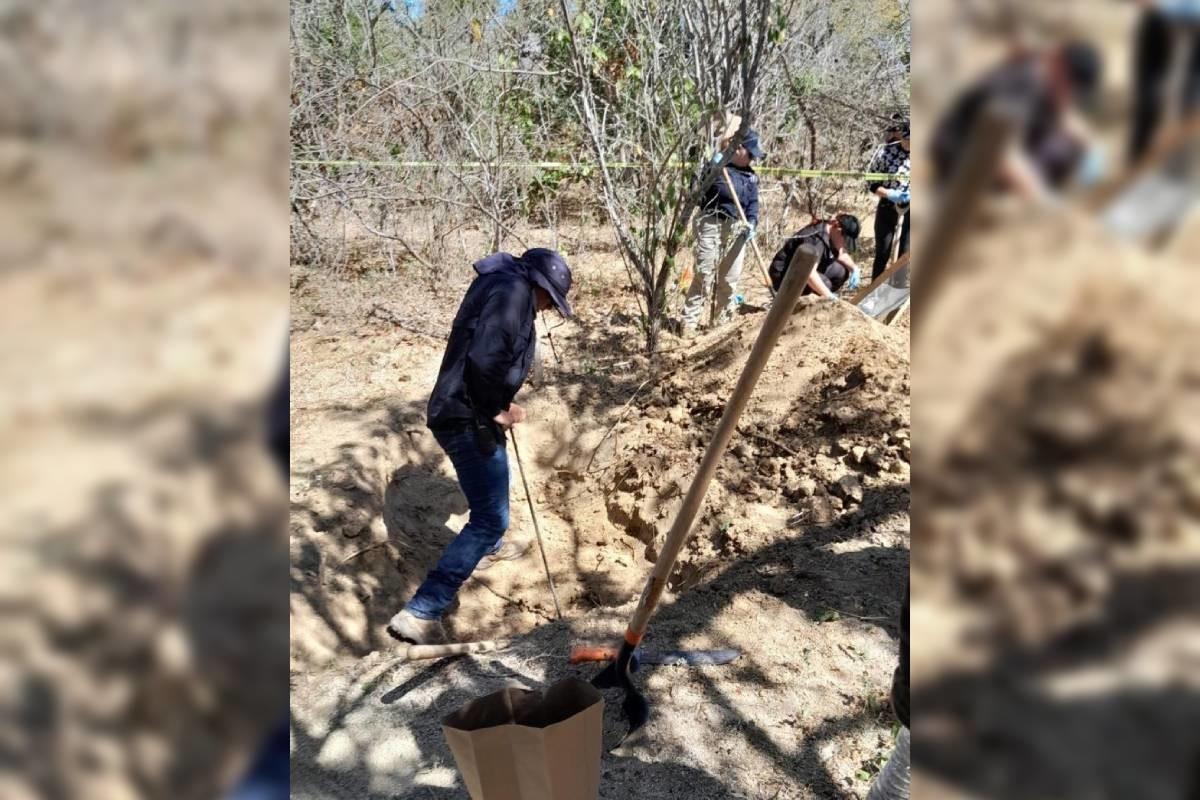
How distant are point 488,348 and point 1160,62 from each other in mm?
2947

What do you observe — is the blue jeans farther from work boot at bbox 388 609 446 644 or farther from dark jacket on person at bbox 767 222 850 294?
dark jacket on person at bbox 767 222 850 294

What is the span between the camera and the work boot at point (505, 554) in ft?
15.0

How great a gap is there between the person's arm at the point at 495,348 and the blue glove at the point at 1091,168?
2.90 m

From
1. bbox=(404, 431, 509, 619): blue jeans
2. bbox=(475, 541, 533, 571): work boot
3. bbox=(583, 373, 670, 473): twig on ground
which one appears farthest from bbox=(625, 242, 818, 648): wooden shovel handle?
bbox=(583, 373, 670, 473): twig on ground

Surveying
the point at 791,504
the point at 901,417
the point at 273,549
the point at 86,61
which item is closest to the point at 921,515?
the point at 273,549

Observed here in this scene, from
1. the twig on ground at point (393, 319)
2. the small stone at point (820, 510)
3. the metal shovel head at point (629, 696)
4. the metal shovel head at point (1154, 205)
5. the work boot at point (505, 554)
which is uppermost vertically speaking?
the metal shovel head at point (1154, 205)

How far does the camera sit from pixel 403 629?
3545mm

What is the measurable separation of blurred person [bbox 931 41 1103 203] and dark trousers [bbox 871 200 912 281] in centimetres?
686

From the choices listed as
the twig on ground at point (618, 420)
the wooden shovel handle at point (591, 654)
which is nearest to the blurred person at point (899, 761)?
the wooden shovel handle at point (591, 654)

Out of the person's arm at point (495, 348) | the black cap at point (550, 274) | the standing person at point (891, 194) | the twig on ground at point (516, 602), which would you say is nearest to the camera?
the person's arm at point (495, 348)

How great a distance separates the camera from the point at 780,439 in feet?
15.3

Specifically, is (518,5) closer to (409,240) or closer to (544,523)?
(409,240)

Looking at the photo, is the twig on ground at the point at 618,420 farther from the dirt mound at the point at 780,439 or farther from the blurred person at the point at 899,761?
the blurred person at the point at 899,761

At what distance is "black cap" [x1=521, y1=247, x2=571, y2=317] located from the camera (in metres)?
3.35
